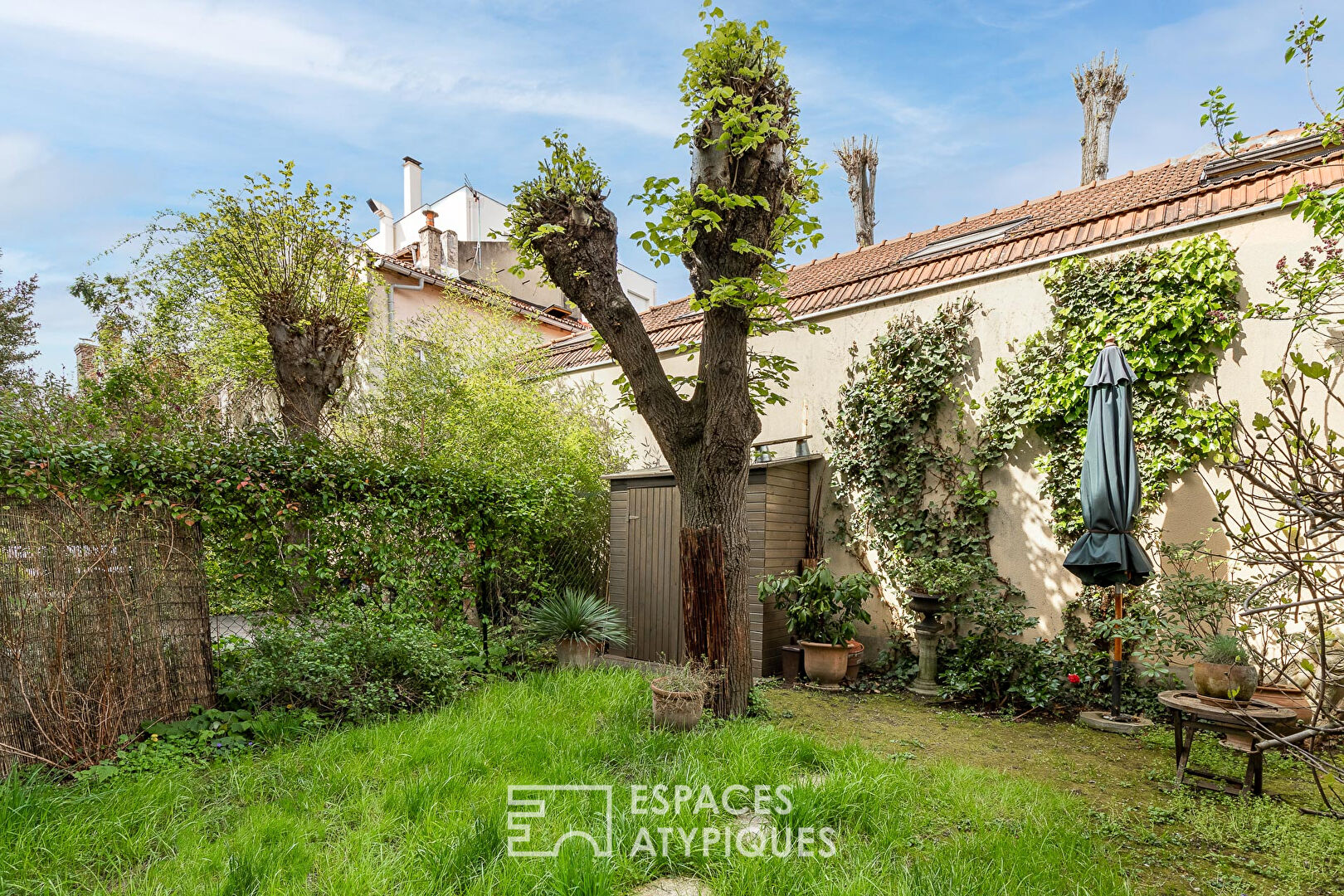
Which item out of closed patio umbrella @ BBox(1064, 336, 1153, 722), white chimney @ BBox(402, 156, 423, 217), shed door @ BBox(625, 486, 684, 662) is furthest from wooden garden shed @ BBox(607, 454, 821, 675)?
white chimney @ BBox(402, 156, 423, 217)

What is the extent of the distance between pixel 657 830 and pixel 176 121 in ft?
17.8

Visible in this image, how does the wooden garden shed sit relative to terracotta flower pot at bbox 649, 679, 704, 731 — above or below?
above

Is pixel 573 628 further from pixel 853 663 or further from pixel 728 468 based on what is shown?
pixel 853 663

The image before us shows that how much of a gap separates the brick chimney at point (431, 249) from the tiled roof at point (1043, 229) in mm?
5148

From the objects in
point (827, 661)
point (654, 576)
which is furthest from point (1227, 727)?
point (654, 576)

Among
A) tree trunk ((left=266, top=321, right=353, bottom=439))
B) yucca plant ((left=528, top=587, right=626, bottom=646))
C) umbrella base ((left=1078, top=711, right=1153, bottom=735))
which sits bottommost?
umbrella base ((left=1078, top=711, right=1153, bottom=735))

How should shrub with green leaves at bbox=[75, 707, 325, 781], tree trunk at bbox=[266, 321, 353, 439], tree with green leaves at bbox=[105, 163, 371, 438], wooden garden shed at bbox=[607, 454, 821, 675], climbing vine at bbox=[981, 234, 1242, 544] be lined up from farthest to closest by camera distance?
tree trunk at bbox=[266, 321, 353, 439]
tree with green leaves at bbox=[105, 163, 371, 438]
wooden garden shed at bbox=[607, 454, 821, 675]
climbing vine at bbox=[981, 234, 1242, 544]
shrub with green leaves at bbox=[75, 707, 325, 781]

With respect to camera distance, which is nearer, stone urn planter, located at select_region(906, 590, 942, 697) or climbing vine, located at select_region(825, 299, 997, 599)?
stone urn planter, located at select_region(906, 590, 942, 697)

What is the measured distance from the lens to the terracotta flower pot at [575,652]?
6.14m

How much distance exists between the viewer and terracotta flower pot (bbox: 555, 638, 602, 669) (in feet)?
20.1

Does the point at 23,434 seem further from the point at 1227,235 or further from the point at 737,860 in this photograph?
the point at 1227,235

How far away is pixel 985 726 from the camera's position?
197 inches

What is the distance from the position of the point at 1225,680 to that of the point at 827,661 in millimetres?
2947

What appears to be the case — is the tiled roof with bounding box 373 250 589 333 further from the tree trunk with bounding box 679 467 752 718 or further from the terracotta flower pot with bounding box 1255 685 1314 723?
the terracotta flower pot with bounding box 1255 685 1314 723
